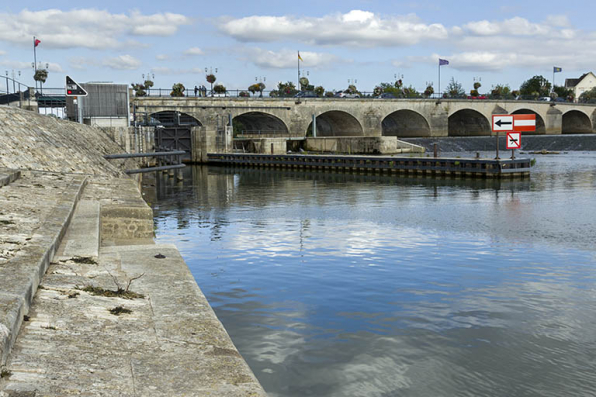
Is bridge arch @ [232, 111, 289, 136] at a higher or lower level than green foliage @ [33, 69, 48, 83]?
lower

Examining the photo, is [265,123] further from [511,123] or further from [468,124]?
[511,123]

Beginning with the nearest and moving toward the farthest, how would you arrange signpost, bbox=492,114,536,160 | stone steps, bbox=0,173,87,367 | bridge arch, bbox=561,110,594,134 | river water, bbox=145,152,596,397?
stone steps, bbox=0,173,87,367 < river water, bbox=145,152,596,397 < signpost, bbox=492,114,536,160 < bridge arch, bbox=561,110,594,134

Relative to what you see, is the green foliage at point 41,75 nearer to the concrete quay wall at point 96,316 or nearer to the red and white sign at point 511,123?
the red and white sign at point 511,123

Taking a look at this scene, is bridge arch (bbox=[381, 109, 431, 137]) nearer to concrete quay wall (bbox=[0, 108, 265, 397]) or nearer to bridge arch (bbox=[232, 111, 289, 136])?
bridge arch (bbox=[232, 111, 289, 136])

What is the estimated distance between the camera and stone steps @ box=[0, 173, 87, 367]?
5.04 meters

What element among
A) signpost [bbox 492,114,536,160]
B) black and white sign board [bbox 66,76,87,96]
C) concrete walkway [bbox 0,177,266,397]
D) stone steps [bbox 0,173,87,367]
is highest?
black and white sign board [bbox 66,76,87,96]

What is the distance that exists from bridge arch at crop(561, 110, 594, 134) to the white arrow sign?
7778 centimetres

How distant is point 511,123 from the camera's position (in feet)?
137

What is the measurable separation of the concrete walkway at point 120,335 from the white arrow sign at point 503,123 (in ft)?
119

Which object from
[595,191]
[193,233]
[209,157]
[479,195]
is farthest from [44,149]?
[209,157]

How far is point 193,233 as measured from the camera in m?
19.7

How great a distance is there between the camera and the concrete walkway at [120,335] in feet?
14.4

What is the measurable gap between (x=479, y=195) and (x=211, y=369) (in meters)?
28.5

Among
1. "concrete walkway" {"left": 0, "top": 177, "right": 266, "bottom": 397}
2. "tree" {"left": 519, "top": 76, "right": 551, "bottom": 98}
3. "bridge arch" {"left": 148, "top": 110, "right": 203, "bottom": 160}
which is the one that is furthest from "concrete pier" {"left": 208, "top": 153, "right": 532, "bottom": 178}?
"tree" {"left": 519, "top": 76, "right": 551, "bottom": 98}
